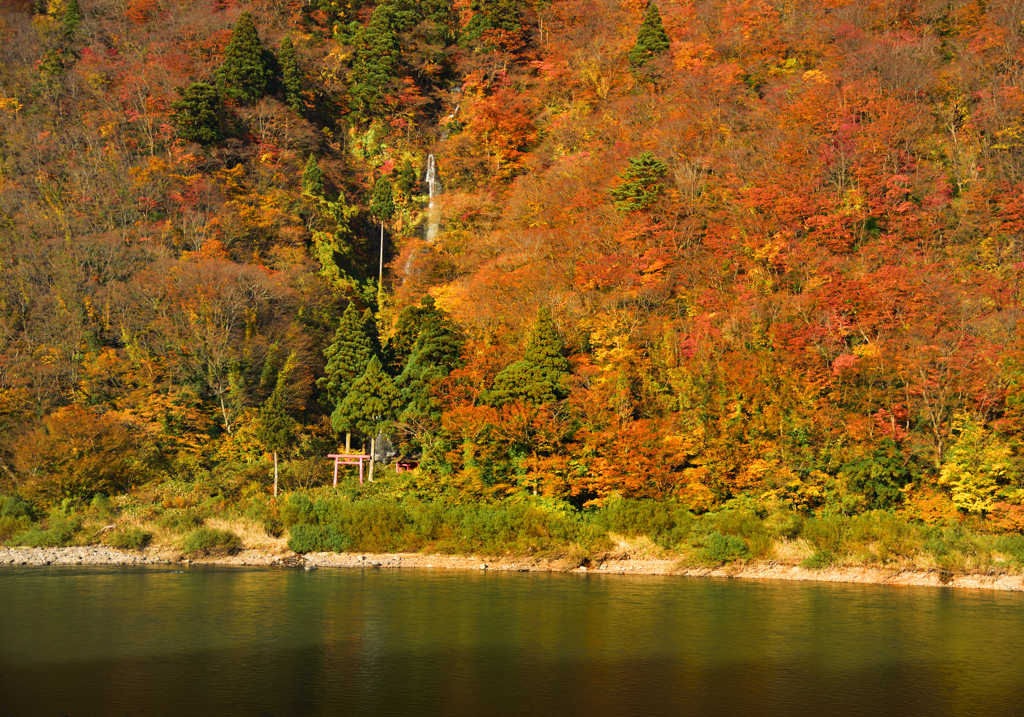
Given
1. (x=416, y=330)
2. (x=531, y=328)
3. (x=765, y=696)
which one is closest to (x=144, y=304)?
(x=416, y=330)

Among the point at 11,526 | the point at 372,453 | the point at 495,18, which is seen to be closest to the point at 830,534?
the point at 372,453

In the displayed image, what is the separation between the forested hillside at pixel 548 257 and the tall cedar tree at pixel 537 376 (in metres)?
0.16

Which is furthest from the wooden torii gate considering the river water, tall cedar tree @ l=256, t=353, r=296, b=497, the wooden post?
the river water

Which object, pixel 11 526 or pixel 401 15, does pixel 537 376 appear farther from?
pixel 401 15

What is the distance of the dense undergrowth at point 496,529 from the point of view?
37.3 meters

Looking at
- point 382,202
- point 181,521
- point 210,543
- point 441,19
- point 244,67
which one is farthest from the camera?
point 441,19

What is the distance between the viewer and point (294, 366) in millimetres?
55469

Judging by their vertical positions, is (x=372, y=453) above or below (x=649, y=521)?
above

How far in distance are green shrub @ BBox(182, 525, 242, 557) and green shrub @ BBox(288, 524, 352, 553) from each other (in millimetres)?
3084

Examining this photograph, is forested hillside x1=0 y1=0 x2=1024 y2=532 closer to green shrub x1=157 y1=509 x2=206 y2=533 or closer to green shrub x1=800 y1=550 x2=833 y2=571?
green shrub x1=800 y1=550 x2=833 y2=571

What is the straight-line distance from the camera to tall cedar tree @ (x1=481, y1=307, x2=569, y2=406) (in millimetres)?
44438

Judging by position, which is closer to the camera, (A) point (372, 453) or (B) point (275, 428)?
(B) point (275, 428)

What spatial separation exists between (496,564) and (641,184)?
91.1ft

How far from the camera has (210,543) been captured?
42.2 meters
